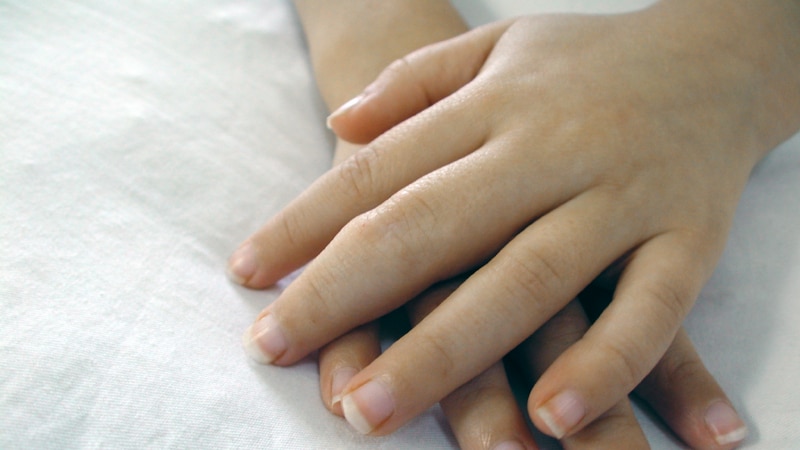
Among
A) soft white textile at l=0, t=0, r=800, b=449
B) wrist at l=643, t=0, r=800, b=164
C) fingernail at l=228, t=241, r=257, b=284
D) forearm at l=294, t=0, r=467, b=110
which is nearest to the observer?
soft white textile at l=0, t=0, r=800, b=449

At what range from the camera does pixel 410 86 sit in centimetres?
61

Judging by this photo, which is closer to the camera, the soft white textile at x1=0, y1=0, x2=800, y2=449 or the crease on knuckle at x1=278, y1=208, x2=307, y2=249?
the soft white textile at x1=0, y1=0, x2=800, y2=449

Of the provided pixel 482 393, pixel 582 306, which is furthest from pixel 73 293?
pixel 582 306

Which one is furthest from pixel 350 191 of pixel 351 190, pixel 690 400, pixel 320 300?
pixel 690 400

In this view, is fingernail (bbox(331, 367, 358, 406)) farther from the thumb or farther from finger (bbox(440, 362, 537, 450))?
the thumb

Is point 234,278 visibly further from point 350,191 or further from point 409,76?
point 409,76

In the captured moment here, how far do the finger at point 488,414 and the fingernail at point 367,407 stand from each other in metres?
0.07

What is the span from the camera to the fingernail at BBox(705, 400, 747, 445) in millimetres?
441

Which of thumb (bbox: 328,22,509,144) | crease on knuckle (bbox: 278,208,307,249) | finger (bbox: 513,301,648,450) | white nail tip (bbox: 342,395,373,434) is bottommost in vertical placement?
finger (bbox: 513,301,648,450)

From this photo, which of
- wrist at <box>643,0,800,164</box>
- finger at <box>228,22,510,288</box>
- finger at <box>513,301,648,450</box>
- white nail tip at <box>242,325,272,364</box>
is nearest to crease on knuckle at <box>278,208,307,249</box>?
finger at <box>228,22,510,288</box>

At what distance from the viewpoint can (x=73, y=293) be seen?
43 cm

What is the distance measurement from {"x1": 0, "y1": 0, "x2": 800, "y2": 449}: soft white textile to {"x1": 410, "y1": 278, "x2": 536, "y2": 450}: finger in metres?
0.02

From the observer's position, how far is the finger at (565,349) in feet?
1.40

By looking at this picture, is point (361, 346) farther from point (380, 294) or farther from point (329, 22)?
point (329, 22)
